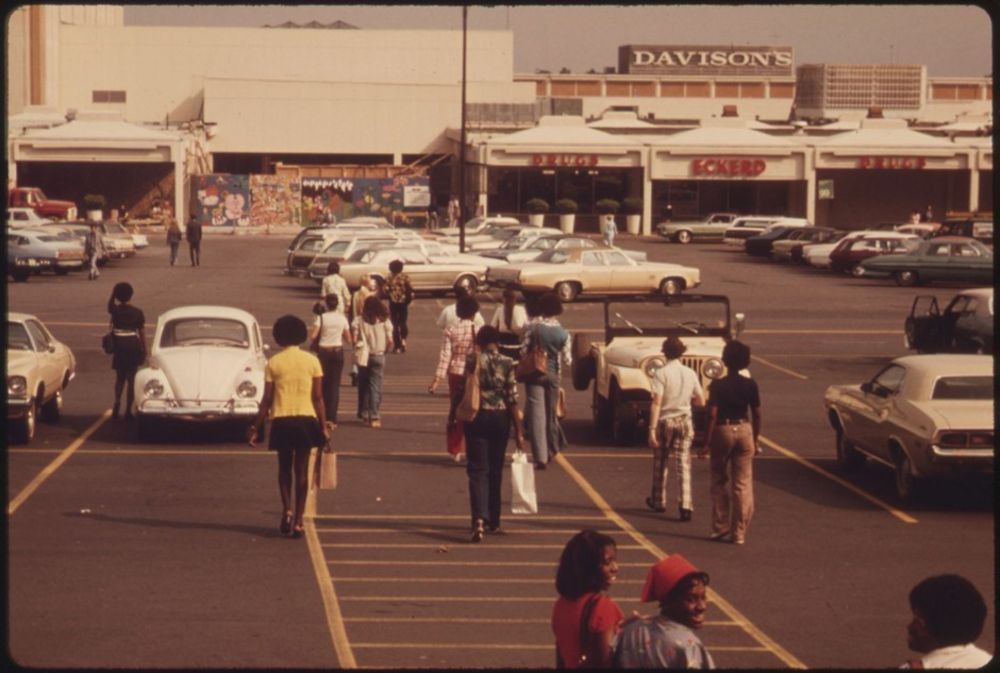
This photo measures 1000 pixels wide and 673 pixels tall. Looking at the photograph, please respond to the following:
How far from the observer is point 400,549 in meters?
13.9

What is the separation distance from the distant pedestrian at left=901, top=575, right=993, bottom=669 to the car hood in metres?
13.8

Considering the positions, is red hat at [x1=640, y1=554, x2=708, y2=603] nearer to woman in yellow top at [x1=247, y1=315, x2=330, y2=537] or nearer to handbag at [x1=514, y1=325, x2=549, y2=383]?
woman in yellow top at [x1=247, y1=315, x2=330, y2=537]

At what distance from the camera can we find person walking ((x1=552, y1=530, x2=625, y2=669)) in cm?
696

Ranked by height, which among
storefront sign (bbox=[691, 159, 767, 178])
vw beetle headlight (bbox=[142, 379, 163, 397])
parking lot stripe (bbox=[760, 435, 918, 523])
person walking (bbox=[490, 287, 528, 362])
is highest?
storefront sign (bbox=[691, 159, 767, 178])

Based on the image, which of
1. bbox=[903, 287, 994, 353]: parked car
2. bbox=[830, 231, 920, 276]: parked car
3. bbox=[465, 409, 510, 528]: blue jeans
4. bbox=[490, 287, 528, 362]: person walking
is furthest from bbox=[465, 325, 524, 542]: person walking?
bbox=[830, 231, 920, 276]: parked car

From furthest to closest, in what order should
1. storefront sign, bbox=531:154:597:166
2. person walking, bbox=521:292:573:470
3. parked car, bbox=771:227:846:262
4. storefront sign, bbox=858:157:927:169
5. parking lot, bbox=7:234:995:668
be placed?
1. storefront sign, bbox=858:157:927:169
2. storefront sign, bbox=531:154:597:166
3. parked car, bbox=771:227:846:262
4. person walking, bbox=521:292:573:470
5. parking lot, bbox=7:234:995:668

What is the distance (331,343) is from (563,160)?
55.4m

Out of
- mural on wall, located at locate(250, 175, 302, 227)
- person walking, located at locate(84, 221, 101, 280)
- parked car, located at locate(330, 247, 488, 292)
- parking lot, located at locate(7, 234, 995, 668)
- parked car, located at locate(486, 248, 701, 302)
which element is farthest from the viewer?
Result: mural on wall, located at locate(250, 175, 302, 227)

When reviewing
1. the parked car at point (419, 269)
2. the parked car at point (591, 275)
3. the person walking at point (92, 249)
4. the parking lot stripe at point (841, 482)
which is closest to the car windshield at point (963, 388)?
the parking lot stripe at point (841, 482)

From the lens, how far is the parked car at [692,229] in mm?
70875

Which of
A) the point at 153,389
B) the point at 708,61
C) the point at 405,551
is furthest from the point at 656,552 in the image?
the point at 708,61

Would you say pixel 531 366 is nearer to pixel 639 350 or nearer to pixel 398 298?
pixel 639 350

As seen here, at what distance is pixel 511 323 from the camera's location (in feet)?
63.7

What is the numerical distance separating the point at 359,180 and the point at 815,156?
Result: 20.6 m
